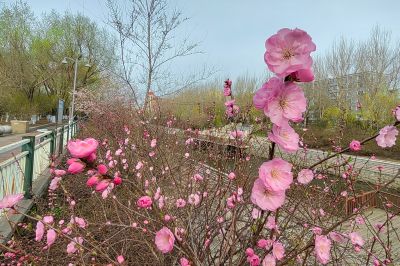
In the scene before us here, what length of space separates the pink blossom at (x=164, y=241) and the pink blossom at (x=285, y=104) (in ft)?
1.90

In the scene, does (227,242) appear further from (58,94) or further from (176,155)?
(58,94)

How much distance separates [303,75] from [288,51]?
3.0 inches

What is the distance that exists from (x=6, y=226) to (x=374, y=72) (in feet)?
119

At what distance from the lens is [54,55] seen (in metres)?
38.5

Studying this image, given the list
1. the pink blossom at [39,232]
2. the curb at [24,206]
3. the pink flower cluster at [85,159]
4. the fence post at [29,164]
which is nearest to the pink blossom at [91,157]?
the pink flower cluster at [85,159]

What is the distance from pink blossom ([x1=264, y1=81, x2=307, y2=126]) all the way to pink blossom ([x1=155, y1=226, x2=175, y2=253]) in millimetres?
579

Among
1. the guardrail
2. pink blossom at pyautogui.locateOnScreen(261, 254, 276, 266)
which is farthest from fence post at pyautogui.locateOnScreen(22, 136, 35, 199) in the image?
pink blossom at pyautogui.locateOnScreen(261, 254, 276, 266)

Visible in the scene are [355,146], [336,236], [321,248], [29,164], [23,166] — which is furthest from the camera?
[29,164]

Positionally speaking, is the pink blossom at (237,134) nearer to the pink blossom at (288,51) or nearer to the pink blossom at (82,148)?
the pink blossom at (288,51)

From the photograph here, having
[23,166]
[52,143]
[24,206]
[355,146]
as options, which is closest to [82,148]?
[355,146]

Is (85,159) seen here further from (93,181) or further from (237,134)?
(237,134)

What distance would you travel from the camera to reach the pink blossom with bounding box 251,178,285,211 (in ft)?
3.12

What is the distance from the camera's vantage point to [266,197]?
0.98m

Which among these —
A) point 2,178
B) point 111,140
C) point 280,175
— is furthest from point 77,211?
point 280,175
